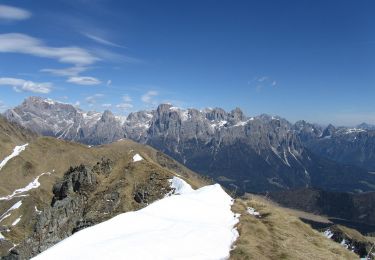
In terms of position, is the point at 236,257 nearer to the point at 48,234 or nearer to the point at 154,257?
the point at 154,257

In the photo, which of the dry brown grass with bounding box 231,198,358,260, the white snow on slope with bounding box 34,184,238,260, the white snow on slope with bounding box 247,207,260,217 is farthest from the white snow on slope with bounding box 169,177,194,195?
the white snow on slope with bounding box 34,184,238,260

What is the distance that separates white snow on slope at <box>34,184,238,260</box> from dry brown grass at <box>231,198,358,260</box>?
892mm

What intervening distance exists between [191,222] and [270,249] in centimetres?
553

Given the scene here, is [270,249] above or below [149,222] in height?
below

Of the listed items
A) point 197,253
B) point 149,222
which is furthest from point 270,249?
point 149,222

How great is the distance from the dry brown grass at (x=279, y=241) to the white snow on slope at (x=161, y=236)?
892 mm

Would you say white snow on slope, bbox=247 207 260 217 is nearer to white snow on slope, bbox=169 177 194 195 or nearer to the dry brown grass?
the dry brown grass

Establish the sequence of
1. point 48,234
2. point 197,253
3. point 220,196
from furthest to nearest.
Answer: point 48,234, point 220,196, point 197,253

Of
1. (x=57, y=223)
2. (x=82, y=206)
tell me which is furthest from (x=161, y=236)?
(x=82, y=206)

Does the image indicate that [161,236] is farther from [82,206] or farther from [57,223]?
[82,206]

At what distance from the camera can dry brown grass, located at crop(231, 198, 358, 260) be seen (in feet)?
74.2

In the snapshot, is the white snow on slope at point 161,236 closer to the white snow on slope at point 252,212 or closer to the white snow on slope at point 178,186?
the white snow on slope at point 252,212

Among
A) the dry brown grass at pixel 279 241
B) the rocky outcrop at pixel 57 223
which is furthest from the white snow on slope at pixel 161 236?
the rocky outcrop at pixel 57 223

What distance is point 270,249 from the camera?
23.5 m
